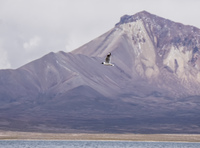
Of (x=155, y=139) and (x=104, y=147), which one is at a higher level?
Answer: (x=155, y=139)

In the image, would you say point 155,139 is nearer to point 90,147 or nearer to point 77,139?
point 77,139

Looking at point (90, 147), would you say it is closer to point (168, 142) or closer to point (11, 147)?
point (11, 147)

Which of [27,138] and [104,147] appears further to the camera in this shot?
[27,138]

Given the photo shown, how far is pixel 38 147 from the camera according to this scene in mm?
97375

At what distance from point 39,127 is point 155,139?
249ft

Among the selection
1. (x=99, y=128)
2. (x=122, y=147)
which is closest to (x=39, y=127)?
(x=99, y=128)

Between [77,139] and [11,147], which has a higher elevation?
[77,139]

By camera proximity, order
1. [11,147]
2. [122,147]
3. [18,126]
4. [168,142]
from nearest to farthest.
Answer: [11,147] < [122,147] < [168,142] < [18,126]

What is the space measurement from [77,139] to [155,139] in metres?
17.7

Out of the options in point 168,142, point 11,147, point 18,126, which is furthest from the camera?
point 18,126

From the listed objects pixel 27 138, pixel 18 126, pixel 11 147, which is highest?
pixel 18 126

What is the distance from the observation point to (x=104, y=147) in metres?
101

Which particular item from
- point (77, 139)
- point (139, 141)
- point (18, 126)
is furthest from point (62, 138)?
point (18, 126)

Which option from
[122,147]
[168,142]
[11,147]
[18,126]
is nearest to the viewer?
[11,147]
